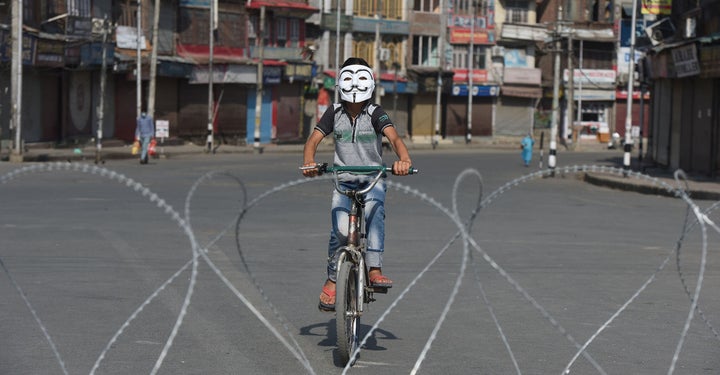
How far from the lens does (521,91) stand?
282 feet

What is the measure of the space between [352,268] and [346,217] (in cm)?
47

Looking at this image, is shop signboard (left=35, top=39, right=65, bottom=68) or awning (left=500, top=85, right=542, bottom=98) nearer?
shop signboard (left=35, top=39, right=65, bottom=68)

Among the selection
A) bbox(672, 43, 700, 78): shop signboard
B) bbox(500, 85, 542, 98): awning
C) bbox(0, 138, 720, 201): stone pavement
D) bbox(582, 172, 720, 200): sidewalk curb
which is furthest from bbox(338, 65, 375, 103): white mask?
bbox(500, 85, 542, 98): awning

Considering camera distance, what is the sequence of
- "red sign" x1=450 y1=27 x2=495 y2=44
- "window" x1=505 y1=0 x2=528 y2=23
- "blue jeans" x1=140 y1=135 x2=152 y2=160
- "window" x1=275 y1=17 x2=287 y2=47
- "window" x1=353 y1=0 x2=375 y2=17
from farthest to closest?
"window" x1=505 y1=0 x2=528 y2=23, "red sign" x1=450 y1=27 x2=495 y2=44, "window" x1=353 y1=0 x2=375 y2=17, "window" x1=275 y1=17 x2=287 y2=47, "blue jeans" x1=140 y1=135 x2=152 y2=160

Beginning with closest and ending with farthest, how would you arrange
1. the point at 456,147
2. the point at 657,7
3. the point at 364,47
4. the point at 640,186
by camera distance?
the point at 640,186
the point at 657,7
the point at 456,147
the point at 364,47

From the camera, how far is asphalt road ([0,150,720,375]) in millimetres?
8305

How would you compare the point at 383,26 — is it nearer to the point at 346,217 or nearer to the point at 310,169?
the point at 346,217

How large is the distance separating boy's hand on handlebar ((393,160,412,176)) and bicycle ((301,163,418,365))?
4 cm

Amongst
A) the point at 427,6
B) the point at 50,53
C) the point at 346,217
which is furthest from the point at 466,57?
the point at 346,217

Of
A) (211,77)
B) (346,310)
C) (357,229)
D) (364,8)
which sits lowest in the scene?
(346,310)

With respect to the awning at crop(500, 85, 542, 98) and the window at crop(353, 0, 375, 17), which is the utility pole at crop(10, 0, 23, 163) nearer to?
the window at crop(353, 0, 375, 17)

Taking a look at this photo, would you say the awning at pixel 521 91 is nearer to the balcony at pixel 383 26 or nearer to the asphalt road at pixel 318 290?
the balcony at pixel 383 26

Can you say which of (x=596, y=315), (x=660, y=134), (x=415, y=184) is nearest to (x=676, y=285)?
(x=596, y=315)

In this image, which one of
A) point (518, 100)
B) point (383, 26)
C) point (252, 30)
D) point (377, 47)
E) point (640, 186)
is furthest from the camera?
point (518, 100)
